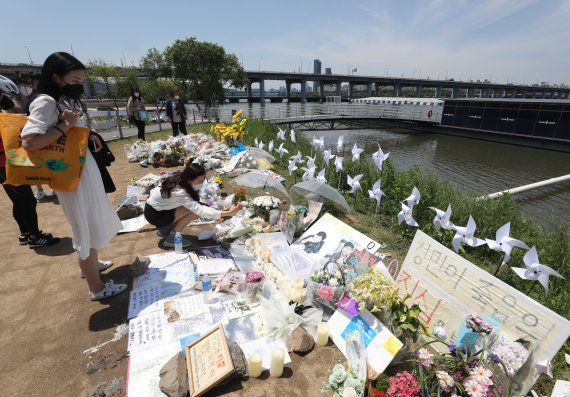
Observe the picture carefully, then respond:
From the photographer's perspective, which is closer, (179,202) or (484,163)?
(179,202)

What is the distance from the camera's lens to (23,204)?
3594 mm

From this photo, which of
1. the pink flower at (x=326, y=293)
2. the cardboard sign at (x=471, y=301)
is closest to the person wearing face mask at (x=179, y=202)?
the pink flower at (x=326, y=293)

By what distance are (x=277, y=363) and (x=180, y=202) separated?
86.1 inches

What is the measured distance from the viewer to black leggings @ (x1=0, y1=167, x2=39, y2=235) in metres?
3.48

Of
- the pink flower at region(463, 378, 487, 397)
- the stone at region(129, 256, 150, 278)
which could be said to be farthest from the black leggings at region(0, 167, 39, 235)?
the pink flower at region(463, 378, 487, 397)

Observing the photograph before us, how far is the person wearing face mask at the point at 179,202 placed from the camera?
11.4 feet

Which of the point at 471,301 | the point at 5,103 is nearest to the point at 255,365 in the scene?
the point at 471,301

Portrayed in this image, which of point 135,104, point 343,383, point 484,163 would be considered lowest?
point 484,163

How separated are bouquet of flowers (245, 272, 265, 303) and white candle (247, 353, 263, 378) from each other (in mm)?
734

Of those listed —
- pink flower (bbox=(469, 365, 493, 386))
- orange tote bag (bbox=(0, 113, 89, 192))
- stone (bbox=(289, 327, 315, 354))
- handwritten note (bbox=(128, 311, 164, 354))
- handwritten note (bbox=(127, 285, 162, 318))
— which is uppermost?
orange tote bag (bbox=(0, 113, 89, 192))

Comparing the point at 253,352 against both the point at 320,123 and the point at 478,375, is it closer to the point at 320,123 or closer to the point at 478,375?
the point at 478,375

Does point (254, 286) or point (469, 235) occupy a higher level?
point (469, 235)

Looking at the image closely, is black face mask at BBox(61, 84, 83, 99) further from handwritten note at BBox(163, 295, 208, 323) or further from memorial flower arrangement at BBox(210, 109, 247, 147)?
memorial flower arrangement at BBox(210, 109, 247, 147)

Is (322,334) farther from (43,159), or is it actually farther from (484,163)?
(484,163)
